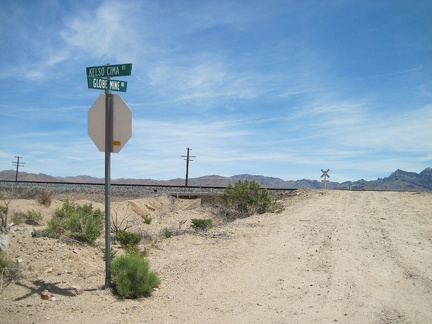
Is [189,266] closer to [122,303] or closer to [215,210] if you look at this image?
[122,303]

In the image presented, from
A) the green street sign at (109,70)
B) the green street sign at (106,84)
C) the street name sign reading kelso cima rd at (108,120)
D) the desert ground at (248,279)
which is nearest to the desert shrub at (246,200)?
the desert ground at (248,279)

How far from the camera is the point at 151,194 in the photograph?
3316cm

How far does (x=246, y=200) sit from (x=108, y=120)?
519 inches

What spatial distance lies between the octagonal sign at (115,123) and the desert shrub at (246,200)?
12.7m

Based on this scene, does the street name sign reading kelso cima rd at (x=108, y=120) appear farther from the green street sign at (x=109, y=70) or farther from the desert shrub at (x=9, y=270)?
the desert shrub at (x=9, y=270)

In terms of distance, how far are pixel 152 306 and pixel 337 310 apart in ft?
9.76

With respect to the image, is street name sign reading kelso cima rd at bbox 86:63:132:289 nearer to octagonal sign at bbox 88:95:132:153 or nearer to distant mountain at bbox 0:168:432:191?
octagonal sign at bbox 88:95:132:153

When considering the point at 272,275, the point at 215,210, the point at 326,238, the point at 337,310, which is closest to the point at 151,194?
the point at 215,210

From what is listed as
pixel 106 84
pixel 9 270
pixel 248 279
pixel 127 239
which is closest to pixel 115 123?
pixel 106 84

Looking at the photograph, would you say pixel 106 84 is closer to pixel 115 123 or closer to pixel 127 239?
pixel 115 123

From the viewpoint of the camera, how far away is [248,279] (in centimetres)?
794

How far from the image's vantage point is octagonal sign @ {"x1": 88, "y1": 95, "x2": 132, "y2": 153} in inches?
274

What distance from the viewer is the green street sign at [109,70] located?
22.5ft

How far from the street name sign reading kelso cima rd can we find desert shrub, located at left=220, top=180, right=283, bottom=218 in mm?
12643
